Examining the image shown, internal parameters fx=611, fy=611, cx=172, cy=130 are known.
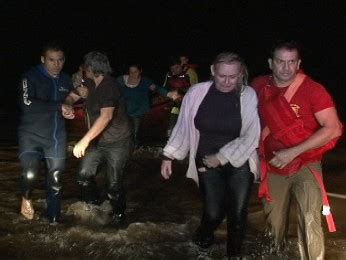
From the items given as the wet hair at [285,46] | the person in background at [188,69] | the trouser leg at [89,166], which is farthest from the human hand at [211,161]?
the person in background at [188,69]

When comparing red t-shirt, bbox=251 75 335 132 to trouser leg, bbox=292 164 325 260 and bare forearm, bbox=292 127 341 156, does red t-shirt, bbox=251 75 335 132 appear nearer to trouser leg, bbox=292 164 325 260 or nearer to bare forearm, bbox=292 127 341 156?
bare forearm, bbox=292 127 341 156

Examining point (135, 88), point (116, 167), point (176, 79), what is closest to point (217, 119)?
point (116, 167)

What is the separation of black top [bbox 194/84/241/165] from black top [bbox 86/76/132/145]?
1224 mm

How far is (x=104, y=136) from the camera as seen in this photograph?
6000mm

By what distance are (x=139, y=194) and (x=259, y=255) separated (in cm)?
284

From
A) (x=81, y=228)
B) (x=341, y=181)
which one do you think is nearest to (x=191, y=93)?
(x=81, y=228)

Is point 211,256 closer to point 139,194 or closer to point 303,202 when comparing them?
point 303,202

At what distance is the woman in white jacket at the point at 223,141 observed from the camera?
4664mm

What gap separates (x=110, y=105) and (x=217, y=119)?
4.40 ft

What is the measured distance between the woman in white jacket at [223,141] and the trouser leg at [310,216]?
1.40 ft

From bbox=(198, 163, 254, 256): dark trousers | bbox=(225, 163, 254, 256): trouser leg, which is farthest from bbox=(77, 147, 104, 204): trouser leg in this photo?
bbox=(225, 163, 254, 256): trouser leg

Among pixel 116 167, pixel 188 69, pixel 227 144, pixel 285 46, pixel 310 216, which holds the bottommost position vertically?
pixel 310 216

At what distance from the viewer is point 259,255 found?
5.52 metres

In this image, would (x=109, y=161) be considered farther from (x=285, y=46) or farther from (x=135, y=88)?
(x=135, y=88)
